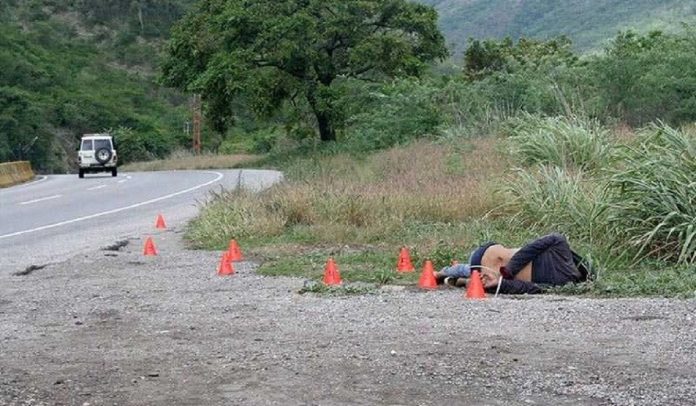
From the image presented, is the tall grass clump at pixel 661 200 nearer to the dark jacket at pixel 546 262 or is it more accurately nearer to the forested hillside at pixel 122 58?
the dark jacket at pixel 546 262

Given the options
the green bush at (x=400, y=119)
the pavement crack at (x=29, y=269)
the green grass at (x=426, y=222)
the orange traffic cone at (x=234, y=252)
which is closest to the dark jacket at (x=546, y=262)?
the green grass at (x=426, y=222)

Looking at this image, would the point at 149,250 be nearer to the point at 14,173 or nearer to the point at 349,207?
the point at 349,207

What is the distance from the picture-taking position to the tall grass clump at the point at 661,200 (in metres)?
10.5

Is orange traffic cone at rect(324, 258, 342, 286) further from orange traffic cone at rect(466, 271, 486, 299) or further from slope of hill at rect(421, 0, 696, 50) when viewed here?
slope of hill at rect(421, 0, 696, 50)

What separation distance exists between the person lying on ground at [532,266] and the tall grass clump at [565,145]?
5929mm

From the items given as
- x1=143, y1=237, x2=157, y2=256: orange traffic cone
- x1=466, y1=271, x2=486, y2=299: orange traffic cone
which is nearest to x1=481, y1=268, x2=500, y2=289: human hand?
x1=466, y1=271, x2=486, y2=299: orange traffic cone

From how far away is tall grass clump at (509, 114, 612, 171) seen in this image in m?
15.8

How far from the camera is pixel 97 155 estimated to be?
41656mm

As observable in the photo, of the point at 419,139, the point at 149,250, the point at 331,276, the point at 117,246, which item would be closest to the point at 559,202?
the point at 331,276

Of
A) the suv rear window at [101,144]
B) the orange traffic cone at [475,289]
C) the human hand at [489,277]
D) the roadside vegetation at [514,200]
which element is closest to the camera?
the orange traffic cone at [475,289]

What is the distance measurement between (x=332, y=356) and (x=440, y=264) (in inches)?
170

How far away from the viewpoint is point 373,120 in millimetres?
33750

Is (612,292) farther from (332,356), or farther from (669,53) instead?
(669,53)

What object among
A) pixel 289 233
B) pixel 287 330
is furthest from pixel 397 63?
pixel 287 330
